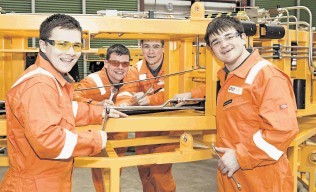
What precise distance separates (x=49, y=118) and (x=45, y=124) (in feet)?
0.11

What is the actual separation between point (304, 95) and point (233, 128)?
1.06 meters

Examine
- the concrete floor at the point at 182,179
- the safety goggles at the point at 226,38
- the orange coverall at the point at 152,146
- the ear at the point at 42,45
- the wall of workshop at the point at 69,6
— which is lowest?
the concrete floor at the point at 182,179

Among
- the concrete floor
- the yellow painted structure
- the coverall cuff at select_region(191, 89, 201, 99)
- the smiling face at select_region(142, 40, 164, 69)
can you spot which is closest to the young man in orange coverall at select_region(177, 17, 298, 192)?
the yellow painted structure

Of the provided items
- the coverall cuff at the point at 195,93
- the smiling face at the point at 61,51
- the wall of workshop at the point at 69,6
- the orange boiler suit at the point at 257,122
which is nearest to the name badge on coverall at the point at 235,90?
the orange boiler suit at the point at 257,122

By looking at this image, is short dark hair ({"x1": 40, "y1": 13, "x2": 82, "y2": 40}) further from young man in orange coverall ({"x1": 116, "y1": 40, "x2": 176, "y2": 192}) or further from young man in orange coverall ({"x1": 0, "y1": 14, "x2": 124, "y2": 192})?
young man in orange coverall ({"x1": 116, "y1": 40, "x2": 176, "y2": 192})

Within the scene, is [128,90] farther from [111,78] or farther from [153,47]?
[153,47]

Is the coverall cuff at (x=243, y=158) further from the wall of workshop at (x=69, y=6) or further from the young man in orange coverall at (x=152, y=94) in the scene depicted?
the wall of workshop at (x=69, y=6)

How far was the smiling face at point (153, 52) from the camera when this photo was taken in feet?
12.4

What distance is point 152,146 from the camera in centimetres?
382

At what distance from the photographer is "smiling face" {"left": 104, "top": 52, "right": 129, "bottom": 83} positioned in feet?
12.8

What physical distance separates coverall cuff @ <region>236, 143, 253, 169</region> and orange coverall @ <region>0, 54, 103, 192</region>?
0.73 m

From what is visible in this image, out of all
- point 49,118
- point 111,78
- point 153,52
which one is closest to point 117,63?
point 111,78

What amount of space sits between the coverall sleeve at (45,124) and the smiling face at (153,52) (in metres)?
1.87

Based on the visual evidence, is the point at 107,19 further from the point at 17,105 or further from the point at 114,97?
the point at 114,97
